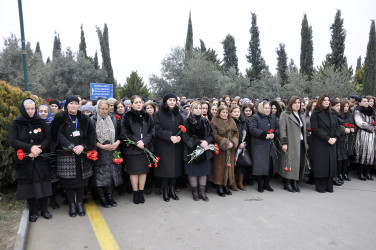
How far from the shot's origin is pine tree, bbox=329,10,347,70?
1141 inches

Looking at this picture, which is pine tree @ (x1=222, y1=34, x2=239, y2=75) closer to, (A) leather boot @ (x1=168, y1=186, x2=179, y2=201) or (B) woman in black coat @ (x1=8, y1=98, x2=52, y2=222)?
(A) leather boot @ (x1=168, y1=186, x2=179, y2=201)

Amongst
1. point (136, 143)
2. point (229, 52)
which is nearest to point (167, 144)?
point (136, 143)

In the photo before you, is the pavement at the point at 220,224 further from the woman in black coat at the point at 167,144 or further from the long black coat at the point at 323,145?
the long black coat at the point at 323,145

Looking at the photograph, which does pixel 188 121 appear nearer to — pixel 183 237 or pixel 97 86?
pixel 183 237

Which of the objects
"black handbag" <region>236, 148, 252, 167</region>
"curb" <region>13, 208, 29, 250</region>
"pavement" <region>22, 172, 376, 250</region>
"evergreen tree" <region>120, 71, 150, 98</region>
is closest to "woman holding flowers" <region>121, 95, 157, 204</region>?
"pavement" <region>22, 172, 376, 250</region>

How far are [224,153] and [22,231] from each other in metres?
3.76

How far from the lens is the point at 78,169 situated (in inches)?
178

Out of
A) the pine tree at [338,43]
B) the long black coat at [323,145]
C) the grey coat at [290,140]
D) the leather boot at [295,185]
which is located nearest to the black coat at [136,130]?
the grey coat at [290,140]

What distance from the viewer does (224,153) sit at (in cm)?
572

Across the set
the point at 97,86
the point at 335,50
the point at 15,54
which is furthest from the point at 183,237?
the point at 335,50

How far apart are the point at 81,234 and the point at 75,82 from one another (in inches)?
1131

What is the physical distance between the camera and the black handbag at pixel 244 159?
6.00 metres

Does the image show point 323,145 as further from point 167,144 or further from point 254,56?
point 254,56

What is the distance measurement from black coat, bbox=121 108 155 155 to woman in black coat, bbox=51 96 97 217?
0.65 m
